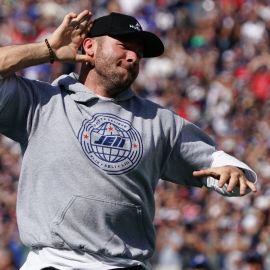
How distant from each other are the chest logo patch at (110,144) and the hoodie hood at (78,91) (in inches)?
4.8

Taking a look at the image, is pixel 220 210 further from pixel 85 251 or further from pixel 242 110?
pixel 85 251

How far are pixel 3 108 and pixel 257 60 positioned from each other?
492 inches

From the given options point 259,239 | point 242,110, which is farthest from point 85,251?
point 242,110

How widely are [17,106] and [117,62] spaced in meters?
0.57

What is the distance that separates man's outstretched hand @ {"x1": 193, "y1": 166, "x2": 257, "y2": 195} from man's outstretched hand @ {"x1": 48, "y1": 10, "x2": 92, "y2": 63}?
86 centimetres

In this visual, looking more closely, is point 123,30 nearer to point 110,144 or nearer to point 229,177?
point 110,144

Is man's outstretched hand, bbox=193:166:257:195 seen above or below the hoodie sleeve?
below

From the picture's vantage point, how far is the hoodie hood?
5.50m

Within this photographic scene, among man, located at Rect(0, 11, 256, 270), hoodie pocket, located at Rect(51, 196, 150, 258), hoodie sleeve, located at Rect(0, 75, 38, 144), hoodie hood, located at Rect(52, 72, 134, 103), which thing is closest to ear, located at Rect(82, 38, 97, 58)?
man, located at Rect(0, 11, 256, 270)

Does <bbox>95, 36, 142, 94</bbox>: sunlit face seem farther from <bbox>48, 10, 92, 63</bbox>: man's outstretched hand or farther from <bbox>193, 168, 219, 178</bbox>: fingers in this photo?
<bbox>193, 168, 219, 178</bbox>: fingers

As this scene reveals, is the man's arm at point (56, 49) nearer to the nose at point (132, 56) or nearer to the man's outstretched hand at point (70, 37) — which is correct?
the man's outstretched hand at point (70, 37)

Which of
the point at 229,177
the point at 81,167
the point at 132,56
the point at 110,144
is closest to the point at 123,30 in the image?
the point at 132,56

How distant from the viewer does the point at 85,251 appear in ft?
17.3

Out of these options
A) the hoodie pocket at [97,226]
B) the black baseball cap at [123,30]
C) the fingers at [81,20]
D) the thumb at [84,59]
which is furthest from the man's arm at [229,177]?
the fingers at [81,20]
